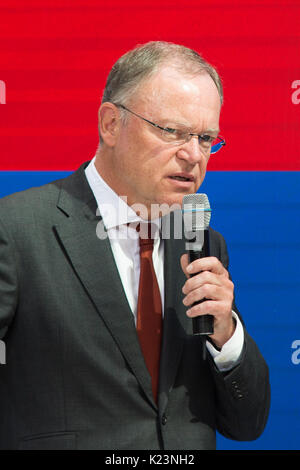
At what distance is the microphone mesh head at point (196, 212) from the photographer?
1415 millimetres

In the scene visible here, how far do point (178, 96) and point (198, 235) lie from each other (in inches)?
15.2

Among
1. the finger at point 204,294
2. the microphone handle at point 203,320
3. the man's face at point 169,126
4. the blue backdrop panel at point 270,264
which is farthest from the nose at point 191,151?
the blue backdrop panel at point 270,264

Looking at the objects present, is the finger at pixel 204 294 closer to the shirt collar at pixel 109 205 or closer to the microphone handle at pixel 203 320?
the microphone handle at pixel 203 320

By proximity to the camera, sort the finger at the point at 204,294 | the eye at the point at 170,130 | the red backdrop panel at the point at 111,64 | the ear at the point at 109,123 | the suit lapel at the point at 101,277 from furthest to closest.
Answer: the red backdrop panel at the point at 111,64 < the ear at the point at 109,123 < the eye at the point at 170,130 < the suit lapel at the point at 101,277 < the finger at the point at 204,294

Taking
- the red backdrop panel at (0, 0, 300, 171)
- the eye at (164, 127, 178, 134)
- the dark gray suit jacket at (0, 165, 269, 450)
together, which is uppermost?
the red backdrop panel at (0, 0, 300, 171)

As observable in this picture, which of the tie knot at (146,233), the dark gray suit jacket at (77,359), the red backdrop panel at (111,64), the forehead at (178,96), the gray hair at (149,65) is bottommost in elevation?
the dark gray suit jacket at (77,359)

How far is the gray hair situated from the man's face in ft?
0.07

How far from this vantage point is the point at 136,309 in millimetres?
1569

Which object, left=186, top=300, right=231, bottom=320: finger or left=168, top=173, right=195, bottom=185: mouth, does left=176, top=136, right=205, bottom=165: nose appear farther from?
left=186, top=300, right=231, bottom=320: finger

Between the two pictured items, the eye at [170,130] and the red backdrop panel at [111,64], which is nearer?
the eye at [170,130]

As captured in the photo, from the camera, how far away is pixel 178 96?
1.57 metres

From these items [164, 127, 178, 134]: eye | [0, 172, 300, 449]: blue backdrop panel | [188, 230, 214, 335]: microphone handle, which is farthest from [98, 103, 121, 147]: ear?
[0, 172, 300, 449]: blue backdrop panel

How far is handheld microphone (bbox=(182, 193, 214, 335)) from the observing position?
4.54ft

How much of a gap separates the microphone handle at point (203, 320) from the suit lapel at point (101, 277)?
0.60ft
